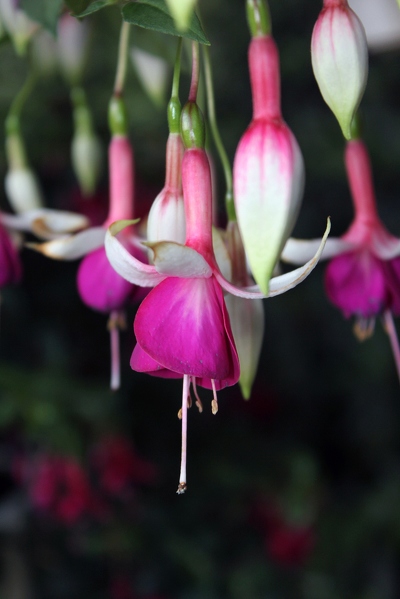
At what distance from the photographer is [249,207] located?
451 mm

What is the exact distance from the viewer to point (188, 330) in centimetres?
46

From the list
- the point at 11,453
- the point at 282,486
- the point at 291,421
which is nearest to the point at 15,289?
the point at 11,453

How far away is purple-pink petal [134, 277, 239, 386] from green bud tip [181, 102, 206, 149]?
100 millimetres

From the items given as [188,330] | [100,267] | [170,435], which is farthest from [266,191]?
[170,435]

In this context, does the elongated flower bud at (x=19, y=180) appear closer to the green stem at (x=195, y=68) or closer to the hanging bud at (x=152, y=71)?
the hanging bud at (x=152, y=71)

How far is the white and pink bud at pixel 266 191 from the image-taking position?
0.44 m

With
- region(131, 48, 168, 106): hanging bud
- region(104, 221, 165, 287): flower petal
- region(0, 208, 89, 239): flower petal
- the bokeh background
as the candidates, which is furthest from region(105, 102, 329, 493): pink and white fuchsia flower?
the bokeh background

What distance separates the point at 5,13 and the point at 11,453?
1.22 m

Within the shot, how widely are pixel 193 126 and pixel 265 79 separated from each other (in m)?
0.06

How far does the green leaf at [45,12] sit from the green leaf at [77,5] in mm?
49

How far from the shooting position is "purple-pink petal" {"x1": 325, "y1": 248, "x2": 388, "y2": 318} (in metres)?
0.64

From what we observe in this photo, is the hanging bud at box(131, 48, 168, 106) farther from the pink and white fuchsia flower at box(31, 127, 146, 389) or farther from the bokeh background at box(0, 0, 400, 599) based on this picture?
the bokeh background at box(0, 0, 400, 599)

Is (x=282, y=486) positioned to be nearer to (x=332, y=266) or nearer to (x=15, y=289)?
(x=15, y=289)

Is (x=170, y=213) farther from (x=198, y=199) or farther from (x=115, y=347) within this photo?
(x=115, y=347)
